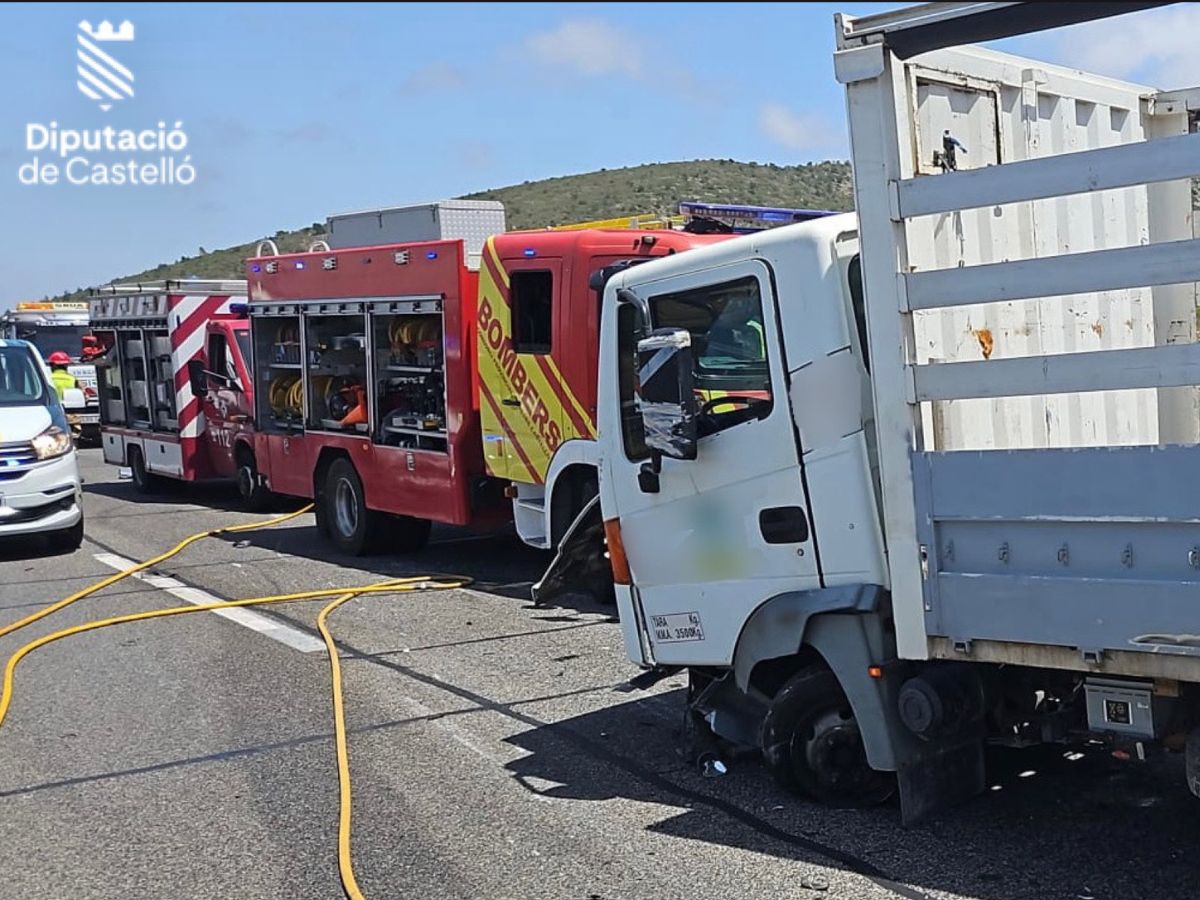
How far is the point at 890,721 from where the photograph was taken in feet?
17.0

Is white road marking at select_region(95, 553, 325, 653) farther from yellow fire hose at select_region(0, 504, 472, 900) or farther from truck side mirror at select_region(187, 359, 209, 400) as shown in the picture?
truck side mirror at select_region(187, 359, 209, 400)

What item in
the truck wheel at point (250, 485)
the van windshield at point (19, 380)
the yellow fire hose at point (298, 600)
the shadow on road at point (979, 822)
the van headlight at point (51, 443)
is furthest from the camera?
the truck wheel at point (250, 485)

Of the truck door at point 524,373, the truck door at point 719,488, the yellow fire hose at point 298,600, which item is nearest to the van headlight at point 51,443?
the yellow fire hose at point 298,600

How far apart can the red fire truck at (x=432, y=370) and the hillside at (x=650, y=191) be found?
22987mm

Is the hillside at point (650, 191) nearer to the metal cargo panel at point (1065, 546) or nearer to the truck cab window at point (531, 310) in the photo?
the truck cab window at point (531, 310)

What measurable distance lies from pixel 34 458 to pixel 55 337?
56.0 feet

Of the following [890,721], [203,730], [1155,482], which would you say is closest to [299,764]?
[203,730]

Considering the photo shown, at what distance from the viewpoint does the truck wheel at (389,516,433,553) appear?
1296cm

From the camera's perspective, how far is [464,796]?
20.0 ft

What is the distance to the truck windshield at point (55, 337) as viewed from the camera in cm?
2884

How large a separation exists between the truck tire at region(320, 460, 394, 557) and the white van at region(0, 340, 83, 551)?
101 inches

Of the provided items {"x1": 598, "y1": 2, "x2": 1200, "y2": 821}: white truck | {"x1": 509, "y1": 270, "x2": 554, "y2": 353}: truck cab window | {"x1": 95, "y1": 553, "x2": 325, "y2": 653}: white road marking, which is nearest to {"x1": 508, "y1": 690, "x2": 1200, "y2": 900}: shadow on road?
{"x1": 598, "y1": 2, "x2": 1200, "y2": 821}: white truck

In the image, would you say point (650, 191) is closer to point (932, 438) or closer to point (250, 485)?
point (250, 485)

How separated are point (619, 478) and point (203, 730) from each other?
109 inches
